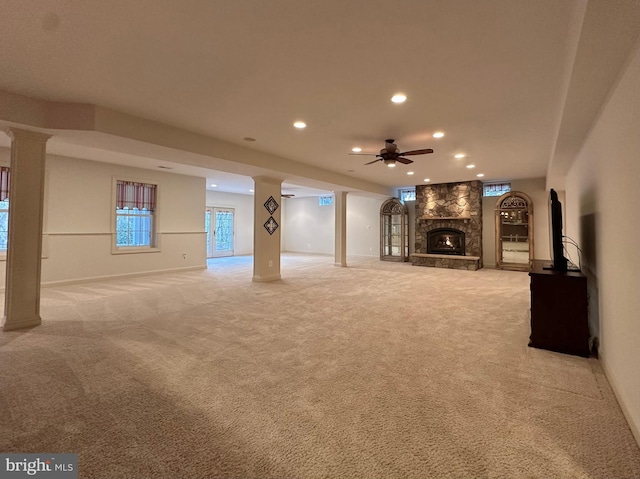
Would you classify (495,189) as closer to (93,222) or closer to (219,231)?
(219,231)

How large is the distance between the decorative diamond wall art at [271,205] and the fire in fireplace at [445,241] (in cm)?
550

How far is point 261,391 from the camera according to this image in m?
2.23

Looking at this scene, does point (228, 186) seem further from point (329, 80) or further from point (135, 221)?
point (329, 80)

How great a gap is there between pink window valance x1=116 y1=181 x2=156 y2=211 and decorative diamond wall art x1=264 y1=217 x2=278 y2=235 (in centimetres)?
341

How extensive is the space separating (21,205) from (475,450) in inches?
201

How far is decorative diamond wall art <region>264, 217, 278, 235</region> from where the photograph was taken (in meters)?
6.87

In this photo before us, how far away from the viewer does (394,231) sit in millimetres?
11125

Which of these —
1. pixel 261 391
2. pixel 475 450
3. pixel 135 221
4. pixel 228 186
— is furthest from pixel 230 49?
pixel 228 186

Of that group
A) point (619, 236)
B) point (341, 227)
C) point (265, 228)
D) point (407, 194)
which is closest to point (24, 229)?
point (265, 228)

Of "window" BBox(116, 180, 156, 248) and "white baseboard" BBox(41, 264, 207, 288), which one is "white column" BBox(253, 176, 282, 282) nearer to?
"white baseboard" BBox(41, 264, 207, 288)

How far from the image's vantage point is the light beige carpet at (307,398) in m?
1.57

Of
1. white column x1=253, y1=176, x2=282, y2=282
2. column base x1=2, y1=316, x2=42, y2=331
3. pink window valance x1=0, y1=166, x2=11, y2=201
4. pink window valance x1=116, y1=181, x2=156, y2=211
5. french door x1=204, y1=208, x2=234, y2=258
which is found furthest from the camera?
french door x1=204, y1=208, x2=234, y2=258

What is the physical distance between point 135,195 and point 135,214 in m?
0.50

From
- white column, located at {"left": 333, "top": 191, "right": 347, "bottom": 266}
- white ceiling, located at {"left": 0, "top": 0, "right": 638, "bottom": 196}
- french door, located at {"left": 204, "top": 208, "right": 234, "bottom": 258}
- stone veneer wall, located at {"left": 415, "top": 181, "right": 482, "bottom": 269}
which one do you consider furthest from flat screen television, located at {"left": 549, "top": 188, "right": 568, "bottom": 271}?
french door, located at {"left": 204, "top": 208, "right": 234, "bottom": 258}
